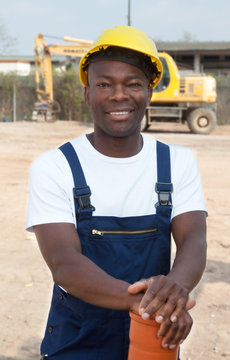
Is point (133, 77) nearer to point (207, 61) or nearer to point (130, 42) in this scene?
point (130, 42)

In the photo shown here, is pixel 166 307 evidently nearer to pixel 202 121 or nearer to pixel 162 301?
pixel 162 301

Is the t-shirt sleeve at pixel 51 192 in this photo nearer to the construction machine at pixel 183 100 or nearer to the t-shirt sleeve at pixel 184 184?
the t-shirt sleeve at pixel 184 184

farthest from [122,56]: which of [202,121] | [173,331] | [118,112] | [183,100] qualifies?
[202,121]

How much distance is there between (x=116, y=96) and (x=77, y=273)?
0.68 metres

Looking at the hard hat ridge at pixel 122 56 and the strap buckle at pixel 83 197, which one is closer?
the strap buckle at pixel 83 197

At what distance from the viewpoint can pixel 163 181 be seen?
6.88 ft

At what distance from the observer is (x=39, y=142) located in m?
17.2

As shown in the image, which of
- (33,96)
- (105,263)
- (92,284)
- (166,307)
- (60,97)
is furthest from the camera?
(33,96)

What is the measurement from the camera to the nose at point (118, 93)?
2.13 meters

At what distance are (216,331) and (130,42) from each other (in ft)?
8.38

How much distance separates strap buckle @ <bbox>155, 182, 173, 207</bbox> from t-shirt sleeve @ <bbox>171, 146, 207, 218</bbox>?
5 centimetres

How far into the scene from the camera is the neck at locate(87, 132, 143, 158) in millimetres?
2172

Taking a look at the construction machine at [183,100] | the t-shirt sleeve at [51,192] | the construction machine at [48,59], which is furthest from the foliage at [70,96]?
the t-shirt sleeve at [51,192]

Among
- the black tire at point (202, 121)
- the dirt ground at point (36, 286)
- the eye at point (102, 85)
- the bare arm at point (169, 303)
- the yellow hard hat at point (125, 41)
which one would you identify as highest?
the yellow hard hat at point (125, 41)
